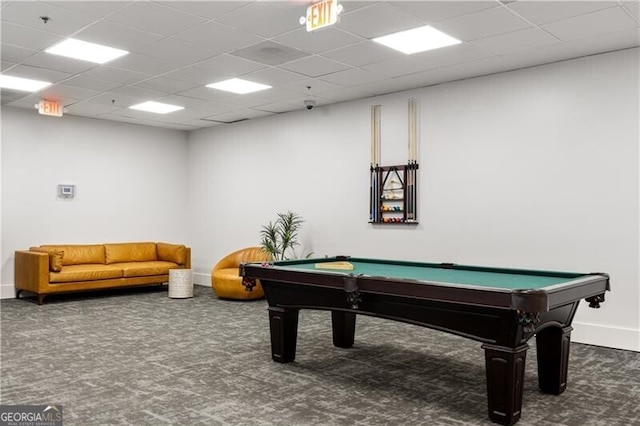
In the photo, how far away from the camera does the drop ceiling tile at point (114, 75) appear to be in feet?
20.7

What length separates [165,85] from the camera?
7.07 meters

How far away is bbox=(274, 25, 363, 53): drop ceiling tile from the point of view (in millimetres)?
5020

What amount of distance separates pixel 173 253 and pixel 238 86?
3.68 metres

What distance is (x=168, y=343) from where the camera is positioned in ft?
17.6

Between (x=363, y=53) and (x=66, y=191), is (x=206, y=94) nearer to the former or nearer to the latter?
(x=363, y=53)

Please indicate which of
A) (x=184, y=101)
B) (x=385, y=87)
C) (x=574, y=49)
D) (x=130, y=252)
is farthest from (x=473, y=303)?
(x=130, y=252)

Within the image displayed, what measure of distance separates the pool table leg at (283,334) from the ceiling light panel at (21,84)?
473 centimetres

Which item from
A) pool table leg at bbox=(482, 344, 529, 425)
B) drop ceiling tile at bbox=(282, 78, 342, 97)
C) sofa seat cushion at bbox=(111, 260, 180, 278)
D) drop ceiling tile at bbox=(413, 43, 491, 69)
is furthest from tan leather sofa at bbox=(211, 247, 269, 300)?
pool table leg at bbox=(482, 344, 529, 425)

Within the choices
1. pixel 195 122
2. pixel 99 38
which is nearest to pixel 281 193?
pixel 195 122

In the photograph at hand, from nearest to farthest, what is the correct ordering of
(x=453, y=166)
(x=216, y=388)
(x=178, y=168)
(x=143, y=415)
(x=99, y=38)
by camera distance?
1. (x=143, y=415)
2. (x=216, y=388)
3. (x=99, y=38)
4. (x=453, y=166)
5. (x=178, y=168)

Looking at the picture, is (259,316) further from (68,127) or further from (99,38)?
(68,127)

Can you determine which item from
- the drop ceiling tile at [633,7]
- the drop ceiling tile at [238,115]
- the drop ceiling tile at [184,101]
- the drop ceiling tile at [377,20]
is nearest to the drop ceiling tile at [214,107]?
the drop ceiling tile at [184,101]

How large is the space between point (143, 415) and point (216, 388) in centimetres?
66

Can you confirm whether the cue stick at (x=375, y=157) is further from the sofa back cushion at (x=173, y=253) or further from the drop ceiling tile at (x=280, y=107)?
the sofa back cushion at (x=173, y=253)
